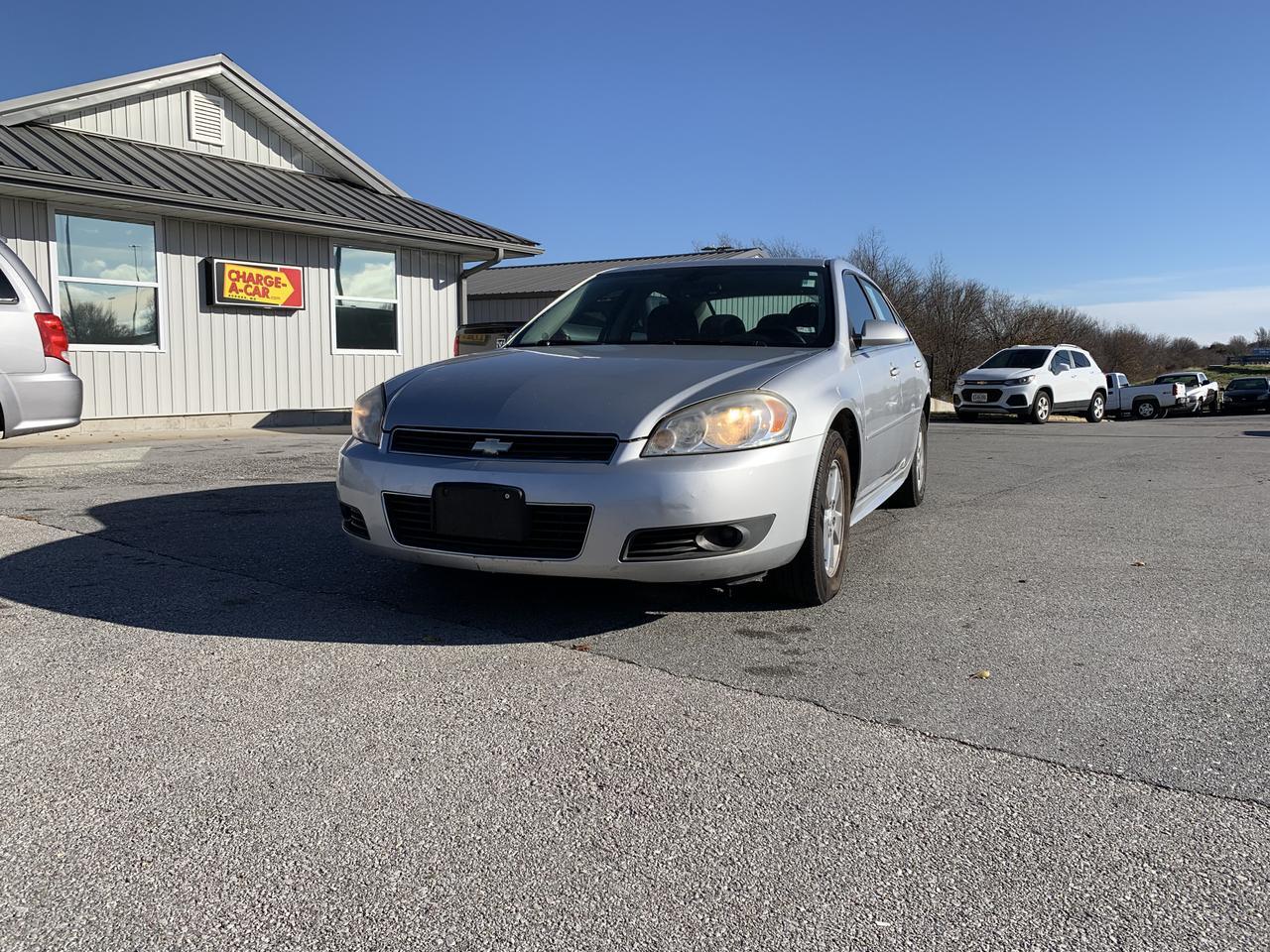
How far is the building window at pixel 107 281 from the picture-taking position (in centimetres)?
1173

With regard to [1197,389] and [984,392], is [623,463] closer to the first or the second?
[984,392]

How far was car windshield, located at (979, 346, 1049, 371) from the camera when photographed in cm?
2259

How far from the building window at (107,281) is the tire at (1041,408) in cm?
1664

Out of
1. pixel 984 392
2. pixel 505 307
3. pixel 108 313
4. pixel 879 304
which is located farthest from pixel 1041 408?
pixel 108 313

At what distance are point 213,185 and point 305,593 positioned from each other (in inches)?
398

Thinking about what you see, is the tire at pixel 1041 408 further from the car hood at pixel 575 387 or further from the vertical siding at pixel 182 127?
the car hood at pixel 575 387

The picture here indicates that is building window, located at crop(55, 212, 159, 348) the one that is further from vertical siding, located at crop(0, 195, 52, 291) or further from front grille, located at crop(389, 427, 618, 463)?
front grille, located at crop(389, 427, 618, 463)

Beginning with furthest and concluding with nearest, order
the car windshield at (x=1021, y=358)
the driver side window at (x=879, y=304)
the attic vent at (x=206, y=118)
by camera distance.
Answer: the car windshield at (x=1021, y=358)
the attic vent at (x=206, y=118)
the driver side window at (x=879, y=304)

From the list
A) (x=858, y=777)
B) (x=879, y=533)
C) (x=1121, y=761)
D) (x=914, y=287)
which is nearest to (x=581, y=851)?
(x=858, y=777)

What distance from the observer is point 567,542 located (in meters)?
3.61

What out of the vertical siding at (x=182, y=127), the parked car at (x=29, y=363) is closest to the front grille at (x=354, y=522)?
the parked car at (x=29, y=363)

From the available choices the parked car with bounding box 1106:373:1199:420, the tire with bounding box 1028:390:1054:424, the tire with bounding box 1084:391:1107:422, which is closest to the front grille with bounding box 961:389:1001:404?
the tire with bounding box 1028:390:1054:424

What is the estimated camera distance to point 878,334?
4945mm

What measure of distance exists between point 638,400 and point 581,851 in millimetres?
1872
